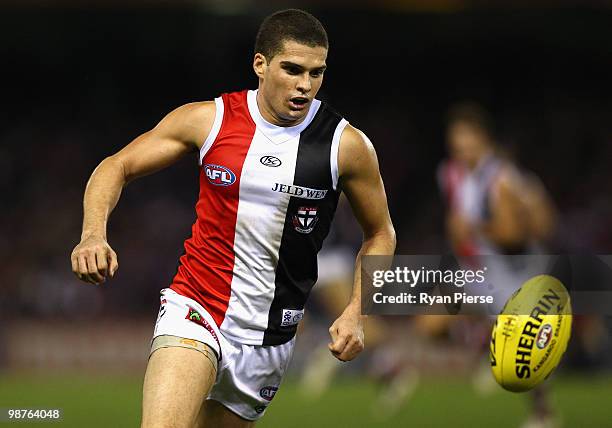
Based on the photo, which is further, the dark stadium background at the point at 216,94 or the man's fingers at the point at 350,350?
the dark stadium background at the point at 216,94

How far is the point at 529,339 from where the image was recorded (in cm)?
593

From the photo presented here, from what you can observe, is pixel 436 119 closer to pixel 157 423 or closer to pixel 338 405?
pixel 338 405

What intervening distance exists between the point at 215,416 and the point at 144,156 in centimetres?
129

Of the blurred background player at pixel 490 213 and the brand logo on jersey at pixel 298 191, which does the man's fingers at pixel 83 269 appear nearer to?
the brand logo on jersey at pixel 298 191

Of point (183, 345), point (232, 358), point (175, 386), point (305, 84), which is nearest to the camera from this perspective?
point (175, 386)

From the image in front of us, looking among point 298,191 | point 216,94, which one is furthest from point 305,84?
point 216,94

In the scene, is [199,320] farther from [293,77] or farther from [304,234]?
[293,77]

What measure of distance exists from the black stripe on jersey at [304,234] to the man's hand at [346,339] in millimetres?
526

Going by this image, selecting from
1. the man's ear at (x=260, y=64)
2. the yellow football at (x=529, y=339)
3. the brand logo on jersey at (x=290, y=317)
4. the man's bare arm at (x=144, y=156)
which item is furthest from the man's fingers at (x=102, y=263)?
the yellow football at (x=529, y=339)

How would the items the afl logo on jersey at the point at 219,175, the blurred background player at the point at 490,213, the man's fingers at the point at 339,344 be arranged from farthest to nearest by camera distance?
the blurred background player at the point at 490,213 → the afl logo on jersey at the point at 219,175 → the man's fingers at the point at 339,344

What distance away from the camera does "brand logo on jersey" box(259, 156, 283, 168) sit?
5.07 metres

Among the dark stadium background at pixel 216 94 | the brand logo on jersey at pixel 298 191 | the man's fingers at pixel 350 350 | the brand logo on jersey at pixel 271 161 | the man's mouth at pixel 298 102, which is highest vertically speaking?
the dark stadium background at pixel 216 94

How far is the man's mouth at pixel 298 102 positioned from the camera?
502cm

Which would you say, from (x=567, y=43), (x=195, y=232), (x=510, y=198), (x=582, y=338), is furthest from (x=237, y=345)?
(x=567, y=43)
